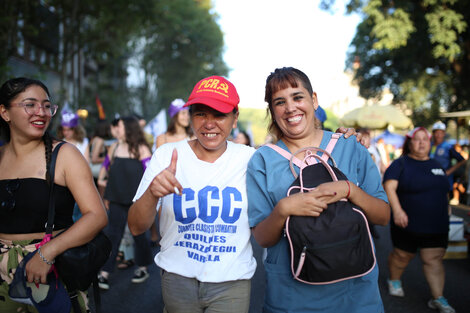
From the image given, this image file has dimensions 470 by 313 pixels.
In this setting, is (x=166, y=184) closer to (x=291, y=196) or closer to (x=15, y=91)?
(x=291, y=196)

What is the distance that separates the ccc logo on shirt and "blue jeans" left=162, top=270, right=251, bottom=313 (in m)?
0.33

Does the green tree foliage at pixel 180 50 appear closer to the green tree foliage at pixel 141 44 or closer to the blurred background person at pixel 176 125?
the green tree foliage at pixel 141 44

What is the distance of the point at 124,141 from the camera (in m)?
5.47

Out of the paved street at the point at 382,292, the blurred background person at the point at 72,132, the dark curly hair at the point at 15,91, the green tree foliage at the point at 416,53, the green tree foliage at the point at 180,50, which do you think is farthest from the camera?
the green tree foliage at the point at 180,50

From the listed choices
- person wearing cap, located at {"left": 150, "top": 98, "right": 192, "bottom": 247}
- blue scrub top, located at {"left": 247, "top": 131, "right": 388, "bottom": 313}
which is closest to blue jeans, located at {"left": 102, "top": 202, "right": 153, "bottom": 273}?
person wearing cap, located at {"left": 150, "top": 98, "right": 192, "bottom": 247}

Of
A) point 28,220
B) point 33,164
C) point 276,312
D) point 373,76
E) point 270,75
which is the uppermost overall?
point 373,76

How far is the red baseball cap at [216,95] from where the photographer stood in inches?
87.0

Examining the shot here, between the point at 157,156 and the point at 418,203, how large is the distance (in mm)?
3233

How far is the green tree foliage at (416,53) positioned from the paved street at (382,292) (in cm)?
1050

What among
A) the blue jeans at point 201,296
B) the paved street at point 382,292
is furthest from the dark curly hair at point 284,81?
the paved street at point 382,292

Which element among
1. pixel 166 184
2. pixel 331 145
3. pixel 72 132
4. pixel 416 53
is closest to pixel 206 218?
pixel 166 184

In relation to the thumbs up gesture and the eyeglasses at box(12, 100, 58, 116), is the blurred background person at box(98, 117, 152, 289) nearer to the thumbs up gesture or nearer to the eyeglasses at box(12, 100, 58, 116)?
the eyeglasses at box(12, 100, 58, 116)

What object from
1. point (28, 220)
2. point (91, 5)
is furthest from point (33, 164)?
point (91, 5)

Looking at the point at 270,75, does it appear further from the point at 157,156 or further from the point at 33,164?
the point at 33,164
